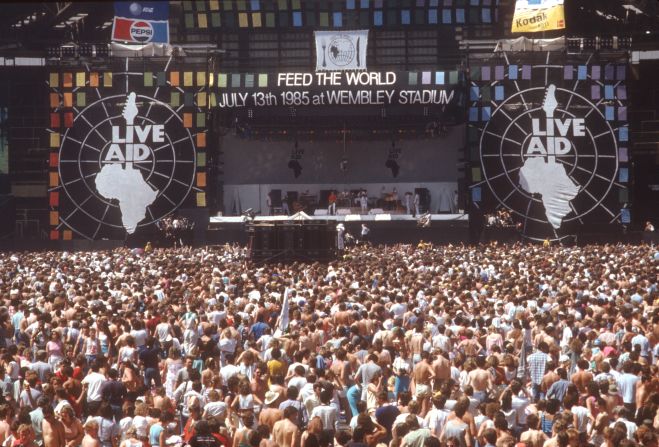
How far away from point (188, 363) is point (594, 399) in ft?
17.0

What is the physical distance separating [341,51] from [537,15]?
8624 mm

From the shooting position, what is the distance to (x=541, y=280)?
25.2 metres

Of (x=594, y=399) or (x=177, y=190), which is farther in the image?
(x=177, y=190)

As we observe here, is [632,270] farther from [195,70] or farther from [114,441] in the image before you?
[195,70]

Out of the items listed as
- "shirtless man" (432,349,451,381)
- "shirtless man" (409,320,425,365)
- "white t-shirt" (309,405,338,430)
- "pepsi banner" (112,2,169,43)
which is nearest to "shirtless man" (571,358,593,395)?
"shirtless man" (432,349,451,381)

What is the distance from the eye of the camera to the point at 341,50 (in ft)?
162

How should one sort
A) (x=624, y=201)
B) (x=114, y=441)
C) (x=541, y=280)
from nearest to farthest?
(x=114, y=441) < (x=541, y=280) < (x=624, y=201)

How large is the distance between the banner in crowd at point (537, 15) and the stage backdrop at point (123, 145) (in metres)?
13.5

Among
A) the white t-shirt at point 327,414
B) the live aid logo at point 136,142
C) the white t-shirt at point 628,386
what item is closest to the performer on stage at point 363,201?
Result: the live aid logo at point 136,142

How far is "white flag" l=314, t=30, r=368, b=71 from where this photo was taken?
161 ft

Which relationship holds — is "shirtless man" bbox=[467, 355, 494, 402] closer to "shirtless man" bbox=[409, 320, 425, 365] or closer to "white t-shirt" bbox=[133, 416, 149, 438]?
"shirtless man" bbox=[409, 320, 425, 365]

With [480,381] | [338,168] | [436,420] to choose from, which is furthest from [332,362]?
[338,168]

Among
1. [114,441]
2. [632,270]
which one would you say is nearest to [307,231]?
[632,270]

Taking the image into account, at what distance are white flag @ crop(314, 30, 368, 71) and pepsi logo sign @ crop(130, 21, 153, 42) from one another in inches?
284
